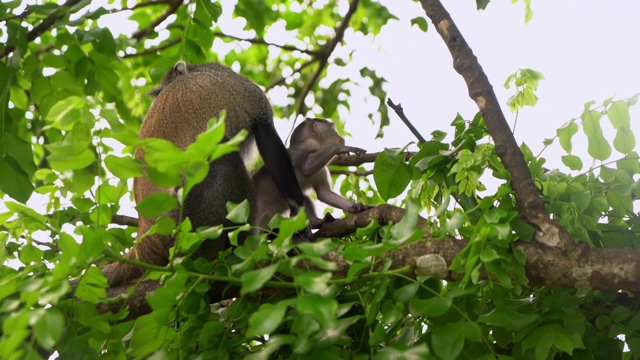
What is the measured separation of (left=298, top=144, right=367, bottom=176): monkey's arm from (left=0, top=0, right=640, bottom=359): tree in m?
0.91

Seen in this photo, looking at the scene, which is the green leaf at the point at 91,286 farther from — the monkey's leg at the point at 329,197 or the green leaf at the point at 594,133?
the monkey's leg at the point at 329,197

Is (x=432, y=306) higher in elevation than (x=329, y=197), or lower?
lower

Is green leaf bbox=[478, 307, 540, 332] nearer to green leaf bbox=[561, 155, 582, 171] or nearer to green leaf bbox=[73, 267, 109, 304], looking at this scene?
green leaf bbox=[561, 155, 582, 171]

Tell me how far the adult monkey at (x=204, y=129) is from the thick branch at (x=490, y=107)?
1.28 meters

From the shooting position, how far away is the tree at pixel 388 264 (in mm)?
1865

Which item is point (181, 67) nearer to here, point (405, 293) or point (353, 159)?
point (353, 159)

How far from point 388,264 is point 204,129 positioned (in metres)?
2.19

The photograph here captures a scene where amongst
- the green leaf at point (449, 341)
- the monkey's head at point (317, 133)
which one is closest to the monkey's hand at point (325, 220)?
the monkey's head at point (317, 133)

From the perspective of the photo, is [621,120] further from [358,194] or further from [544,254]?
[358,194]

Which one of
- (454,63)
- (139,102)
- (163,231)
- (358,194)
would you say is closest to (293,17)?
(139,102)

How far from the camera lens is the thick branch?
254 centimetres

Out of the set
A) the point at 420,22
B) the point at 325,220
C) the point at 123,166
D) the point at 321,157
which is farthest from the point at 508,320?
the point at 420,22

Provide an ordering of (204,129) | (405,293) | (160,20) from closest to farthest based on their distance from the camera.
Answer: (405,293), (204,129), (160,20)

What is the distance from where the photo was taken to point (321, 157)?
444 cm
